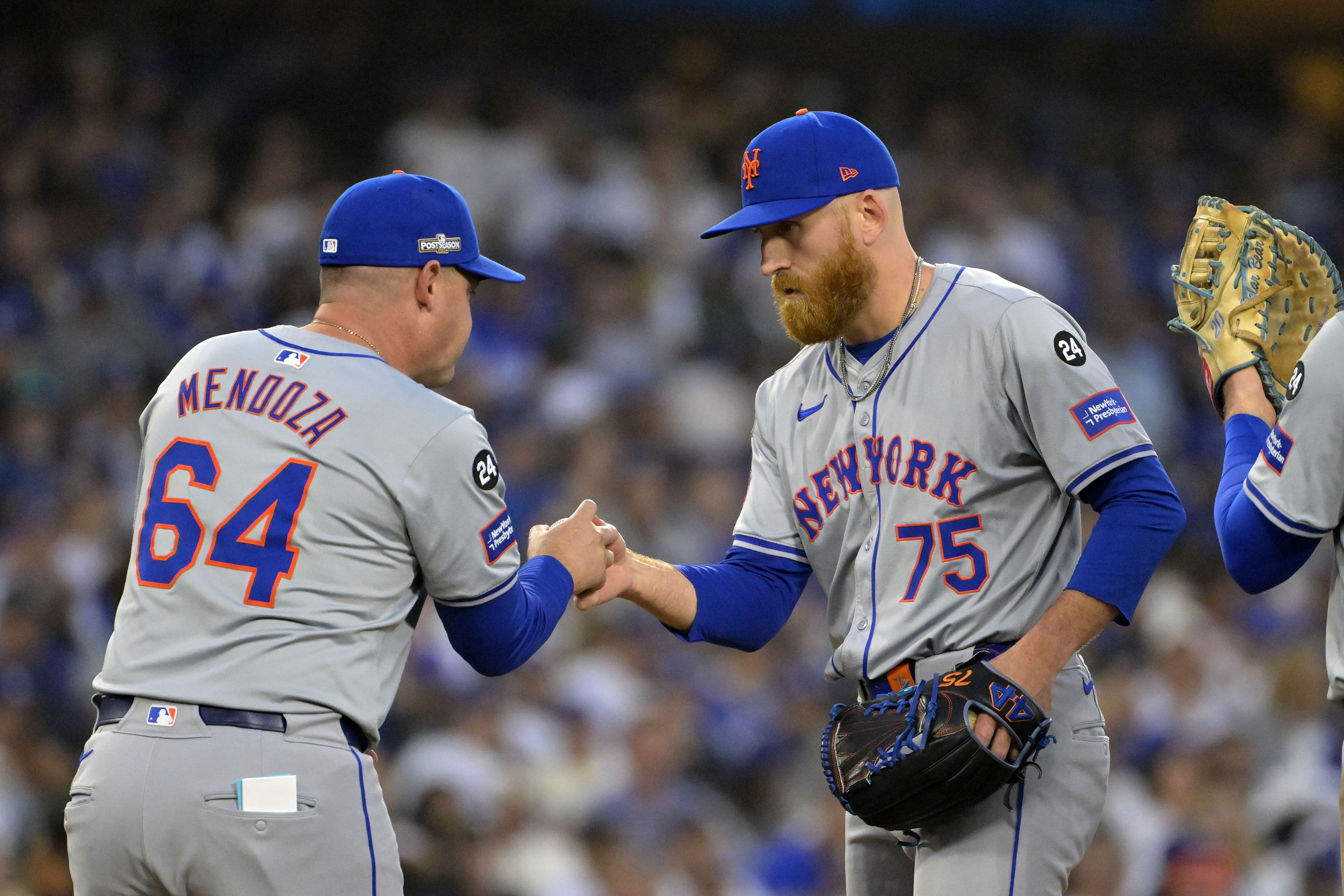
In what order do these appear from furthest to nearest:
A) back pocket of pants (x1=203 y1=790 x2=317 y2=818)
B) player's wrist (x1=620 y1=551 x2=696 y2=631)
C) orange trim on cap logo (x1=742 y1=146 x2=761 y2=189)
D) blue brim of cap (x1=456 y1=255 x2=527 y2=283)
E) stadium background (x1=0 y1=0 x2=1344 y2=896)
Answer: stadium background (x1=0 y1=0 x2=1344 y2=896), player's wrist (x1=620 y1=551 x2=696 y2=631), orange trim on cap logo (x1=742 y1=146 x2=761 y2=189), blue brim of cap (x1=456 y1=255 x2=527 y2=283), back pocket of pants (x1=203 y1=790 x2=317 y2=818)

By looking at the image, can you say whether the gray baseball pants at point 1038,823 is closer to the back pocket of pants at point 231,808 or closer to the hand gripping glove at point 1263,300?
the hand gripping glove at point 1263,300

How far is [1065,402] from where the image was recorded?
275cm

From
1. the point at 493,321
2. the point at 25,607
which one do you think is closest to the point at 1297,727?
the point at 493,321

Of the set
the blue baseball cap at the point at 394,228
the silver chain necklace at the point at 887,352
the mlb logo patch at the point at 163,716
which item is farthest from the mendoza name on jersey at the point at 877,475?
the mlb logo patch at the point at 163,716

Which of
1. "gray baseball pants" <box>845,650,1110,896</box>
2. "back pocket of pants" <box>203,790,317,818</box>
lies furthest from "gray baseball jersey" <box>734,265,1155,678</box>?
"back pocket of pants" <box>203,790,317,818</box>

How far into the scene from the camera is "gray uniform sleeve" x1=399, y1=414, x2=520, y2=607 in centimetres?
263

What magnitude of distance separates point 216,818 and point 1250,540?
1922mm

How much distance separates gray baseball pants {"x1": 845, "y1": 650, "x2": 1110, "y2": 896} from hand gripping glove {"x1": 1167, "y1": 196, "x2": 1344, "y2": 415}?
0.74 m

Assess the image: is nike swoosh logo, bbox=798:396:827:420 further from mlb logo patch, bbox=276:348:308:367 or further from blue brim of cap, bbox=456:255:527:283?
mlb logo patch, bbox=276:348:308:367

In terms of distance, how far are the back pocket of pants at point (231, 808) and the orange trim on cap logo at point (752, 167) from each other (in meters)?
1.57

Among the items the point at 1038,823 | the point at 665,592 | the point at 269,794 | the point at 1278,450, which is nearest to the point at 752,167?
the point at 665,592

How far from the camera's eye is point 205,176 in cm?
791

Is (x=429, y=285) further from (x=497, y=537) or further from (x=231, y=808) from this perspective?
(x=231, y=808)

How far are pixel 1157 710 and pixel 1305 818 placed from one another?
98 centimetres
